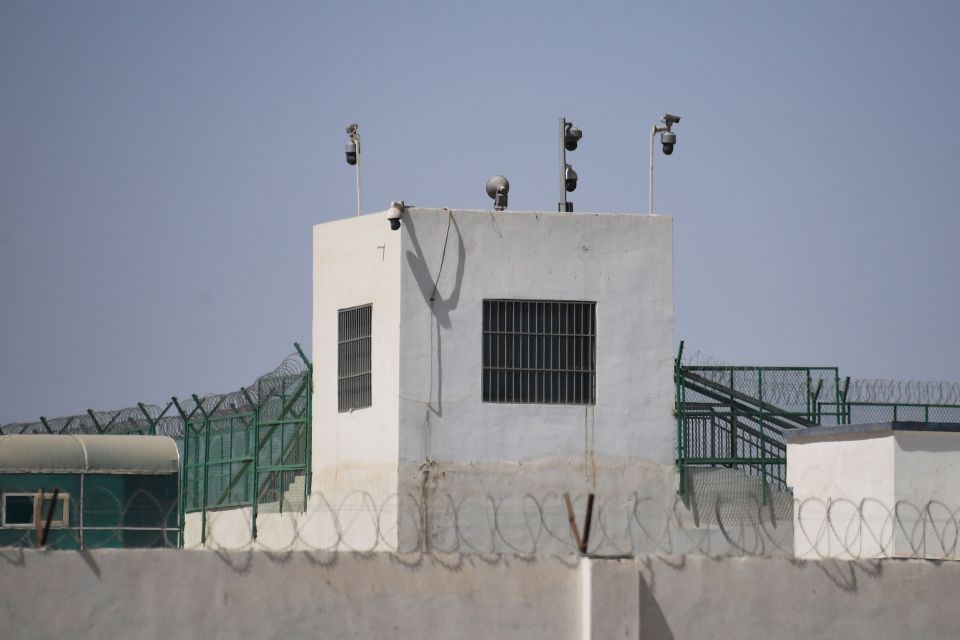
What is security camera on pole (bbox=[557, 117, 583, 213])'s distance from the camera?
2722 centimetres

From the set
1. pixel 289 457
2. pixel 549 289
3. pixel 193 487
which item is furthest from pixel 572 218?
pixel 193 487

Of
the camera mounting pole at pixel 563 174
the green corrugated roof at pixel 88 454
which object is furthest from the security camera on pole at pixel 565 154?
the green corrugated roof at pixel 88 454

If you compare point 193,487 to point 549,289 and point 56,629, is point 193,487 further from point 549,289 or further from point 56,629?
point 56,629

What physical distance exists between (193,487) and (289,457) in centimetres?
377

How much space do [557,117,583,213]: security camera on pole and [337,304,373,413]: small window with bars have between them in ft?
12.4

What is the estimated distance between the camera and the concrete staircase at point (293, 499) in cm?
2653

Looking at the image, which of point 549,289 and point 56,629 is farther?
point 549,289

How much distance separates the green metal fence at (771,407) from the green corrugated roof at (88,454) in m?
10.1

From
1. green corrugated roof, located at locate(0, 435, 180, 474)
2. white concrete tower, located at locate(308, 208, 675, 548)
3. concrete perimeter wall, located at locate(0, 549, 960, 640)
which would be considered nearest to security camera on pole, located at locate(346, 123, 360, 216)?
white concrete tower, located at locate(308, 208, 675, 548)

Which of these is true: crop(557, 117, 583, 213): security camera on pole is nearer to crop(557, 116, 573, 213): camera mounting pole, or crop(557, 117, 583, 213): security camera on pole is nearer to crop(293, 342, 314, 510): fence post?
crop(557, 116, 573, 213): camera mounting pole

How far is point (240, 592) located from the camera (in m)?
16.2

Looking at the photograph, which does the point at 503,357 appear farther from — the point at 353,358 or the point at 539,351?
the point at 353,358

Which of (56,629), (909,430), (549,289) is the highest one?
(549,289)

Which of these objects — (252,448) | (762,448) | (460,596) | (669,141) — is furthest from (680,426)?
(460,596)
